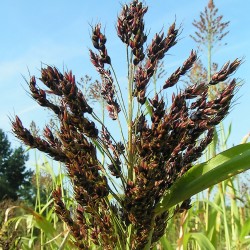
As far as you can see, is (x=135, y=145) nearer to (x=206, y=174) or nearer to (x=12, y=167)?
(x=206, y=174)

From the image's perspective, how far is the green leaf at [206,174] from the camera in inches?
52.5

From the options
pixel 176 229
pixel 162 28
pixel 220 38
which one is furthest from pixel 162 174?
pixel 176 229

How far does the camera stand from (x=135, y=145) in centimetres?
139

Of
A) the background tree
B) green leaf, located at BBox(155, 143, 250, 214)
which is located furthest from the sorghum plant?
the background tree

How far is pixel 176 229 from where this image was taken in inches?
156

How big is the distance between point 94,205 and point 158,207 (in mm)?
193

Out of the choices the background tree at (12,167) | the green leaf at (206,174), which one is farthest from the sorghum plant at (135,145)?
the background tree at (12,167)

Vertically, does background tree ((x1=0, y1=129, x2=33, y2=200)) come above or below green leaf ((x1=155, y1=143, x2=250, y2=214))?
above

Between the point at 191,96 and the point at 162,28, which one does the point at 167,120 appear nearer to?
the point at 191,96

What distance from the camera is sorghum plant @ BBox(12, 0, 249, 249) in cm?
127

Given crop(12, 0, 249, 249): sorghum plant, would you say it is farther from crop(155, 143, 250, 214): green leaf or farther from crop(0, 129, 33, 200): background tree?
crop(0, 129, 33, 200): background tree

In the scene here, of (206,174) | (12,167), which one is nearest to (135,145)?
(206,174)

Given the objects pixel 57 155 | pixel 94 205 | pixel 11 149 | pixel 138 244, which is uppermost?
pixel 11 149

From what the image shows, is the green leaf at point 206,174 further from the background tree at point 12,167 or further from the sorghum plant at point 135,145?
the background tree at point 12,167
